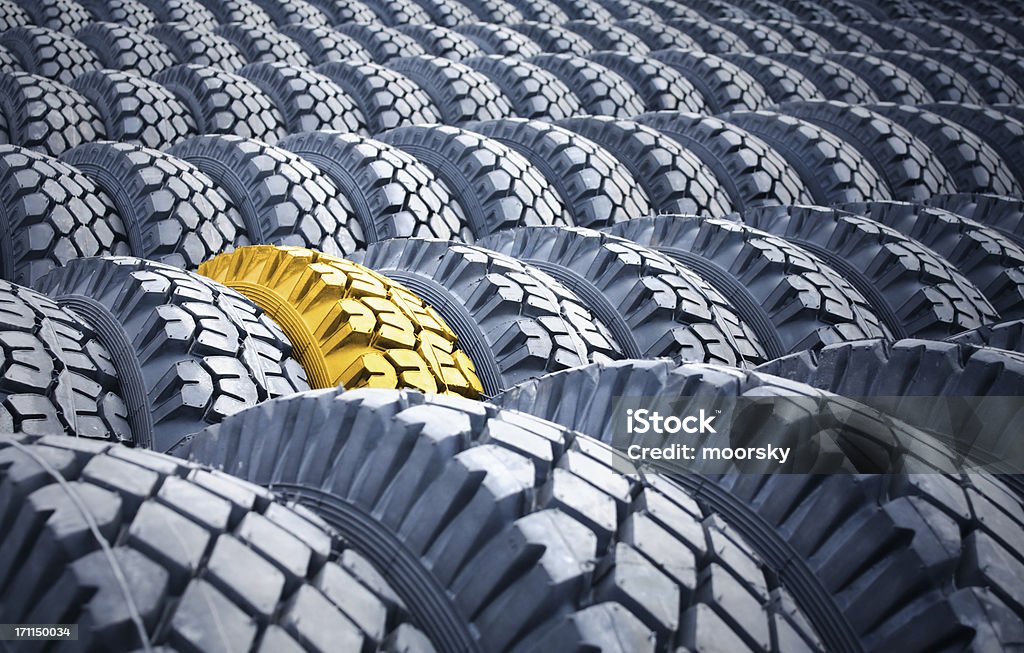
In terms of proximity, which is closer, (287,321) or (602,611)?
(602,611)

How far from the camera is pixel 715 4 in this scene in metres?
11.2

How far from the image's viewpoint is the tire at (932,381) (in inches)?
94.9

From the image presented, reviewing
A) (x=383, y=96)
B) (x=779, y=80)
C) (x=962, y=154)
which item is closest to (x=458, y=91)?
(x=383, y=96)

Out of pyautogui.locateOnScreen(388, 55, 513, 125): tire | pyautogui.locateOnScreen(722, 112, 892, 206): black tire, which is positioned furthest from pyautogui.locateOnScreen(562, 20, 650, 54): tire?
pyautogui.locateOnScreen(722, 112, 892, 206): black tire

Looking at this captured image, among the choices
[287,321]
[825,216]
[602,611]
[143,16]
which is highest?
[143,16]

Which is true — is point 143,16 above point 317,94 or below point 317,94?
above

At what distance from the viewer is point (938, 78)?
8195 millimetres

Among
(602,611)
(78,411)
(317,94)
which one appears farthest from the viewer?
(317,94)

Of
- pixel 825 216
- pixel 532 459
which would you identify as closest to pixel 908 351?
pixel 532 459

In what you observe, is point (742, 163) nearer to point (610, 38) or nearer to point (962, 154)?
point (962, 154)

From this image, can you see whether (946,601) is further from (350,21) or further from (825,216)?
(350,21)

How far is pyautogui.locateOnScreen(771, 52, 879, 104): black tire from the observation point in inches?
303

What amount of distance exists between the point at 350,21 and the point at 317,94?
3449 mm

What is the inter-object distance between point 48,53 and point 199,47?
1.09 m
